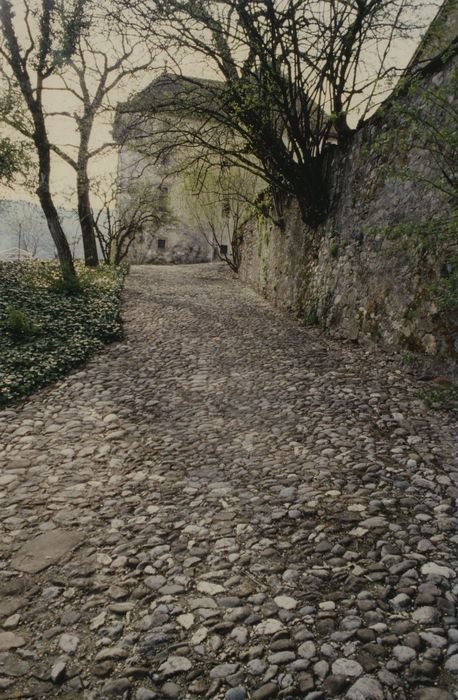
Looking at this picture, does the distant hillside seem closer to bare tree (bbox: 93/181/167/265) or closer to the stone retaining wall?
bare tree (bbox: 93/181/167/265)

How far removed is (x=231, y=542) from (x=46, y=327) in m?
7.93

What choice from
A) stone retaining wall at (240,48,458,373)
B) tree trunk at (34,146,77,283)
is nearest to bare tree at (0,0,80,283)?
tree trunk at (34,146,77,283)

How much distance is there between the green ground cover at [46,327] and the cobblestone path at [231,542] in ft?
2.76

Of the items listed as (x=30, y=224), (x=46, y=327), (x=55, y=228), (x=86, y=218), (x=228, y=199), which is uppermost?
(x=30, y=224)

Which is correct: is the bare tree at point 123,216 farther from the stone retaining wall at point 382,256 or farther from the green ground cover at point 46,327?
the stone retaining wall at point 382,256

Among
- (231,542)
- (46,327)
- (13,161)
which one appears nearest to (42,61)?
(13,161)

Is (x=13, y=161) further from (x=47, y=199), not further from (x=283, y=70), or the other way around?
(x=283, y=70)

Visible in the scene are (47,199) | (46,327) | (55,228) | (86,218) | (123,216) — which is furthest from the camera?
(123,216)

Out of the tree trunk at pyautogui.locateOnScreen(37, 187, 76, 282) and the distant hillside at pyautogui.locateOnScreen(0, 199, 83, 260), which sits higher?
the distant hillside at pyautogui.locateOnScreen(0, 199, 83, 260)

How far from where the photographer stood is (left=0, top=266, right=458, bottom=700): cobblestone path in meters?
2.57

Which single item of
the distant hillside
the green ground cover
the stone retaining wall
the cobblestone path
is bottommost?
the cobblestone path

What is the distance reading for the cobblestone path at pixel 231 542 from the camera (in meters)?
2.57

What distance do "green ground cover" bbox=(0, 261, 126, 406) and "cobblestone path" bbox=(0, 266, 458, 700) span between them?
2.76 ft

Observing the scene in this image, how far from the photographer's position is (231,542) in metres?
3.72
